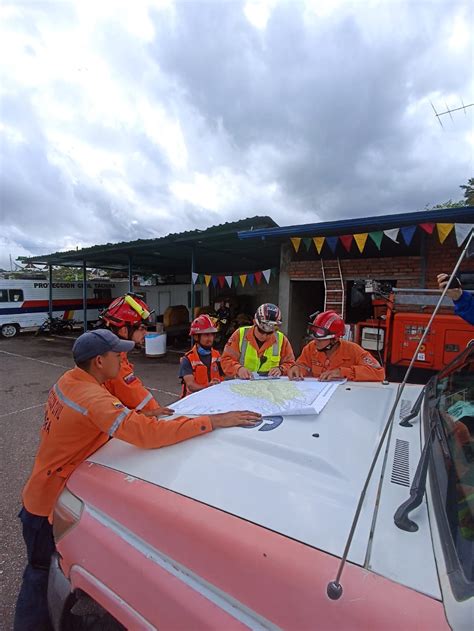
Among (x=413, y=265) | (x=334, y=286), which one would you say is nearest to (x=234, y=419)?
(x=413, y=265)

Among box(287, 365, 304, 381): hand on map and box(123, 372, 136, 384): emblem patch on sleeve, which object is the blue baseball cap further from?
box(287, 365, 304, 381): hand on map

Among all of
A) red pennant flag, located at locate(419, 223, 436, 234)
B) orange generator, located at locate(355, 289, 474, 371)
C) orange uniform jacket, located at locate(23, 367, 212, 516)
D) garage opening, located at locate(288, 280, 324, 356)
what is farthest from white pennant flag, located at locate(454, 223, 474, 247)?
orange uniform jacket, located at locate(23, 367, 212, 516)

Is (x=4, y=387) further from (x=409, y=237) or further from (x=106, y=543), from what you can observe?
(x=409, y=237)

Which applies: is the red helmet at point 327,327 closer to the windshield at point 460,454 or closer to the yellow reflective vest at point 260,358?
the yellow reflective vest at point 260,358

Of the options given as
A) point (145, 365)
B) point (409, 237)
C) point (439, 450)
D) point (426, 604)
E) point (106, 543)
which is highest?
point (409, 237)

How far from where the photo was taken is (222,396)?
2.07m

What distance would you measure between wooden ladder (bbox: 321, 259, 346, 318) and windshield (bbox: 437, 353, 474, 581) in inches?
243

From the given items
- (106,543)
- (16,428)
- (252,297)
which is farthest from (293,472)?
(252,297)

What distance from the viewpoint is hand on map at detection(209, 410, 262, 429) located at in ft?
5.16

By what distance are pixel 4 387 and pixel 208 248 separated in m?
6.88

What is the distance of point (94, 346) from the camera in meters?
1.70

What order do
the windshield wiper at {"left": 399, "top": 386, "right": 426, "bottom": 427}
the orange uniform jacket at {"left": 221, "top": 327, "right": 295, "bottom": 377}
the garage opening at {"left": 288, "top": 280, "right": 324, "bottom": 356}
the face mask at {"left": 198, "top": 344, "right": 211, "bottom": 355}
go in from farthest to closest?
the garage opening at {"left": 288, "top": 280, "right": 324, "bottom": 356} → the face mask at {"left": 198, "top": 344, "right": 211, "bottom": 355} → the orange uniform jacket at {"left": 221, "top": 327, "right": 295, "bottom": 377} → the windshield wiper at {"left": 399, "top": 386, "right": 426, "bottom": 427}

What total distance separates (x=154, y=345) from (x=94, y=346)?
9.83 m

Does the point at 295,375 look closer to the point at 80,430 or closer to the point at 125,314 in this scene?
the point at 125,314
